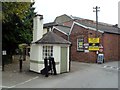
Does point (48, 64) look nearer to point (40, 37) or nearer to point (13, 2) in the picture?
point (40, 37)

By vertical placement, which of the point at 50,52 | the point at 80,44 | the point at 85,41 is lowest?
the point at 50,52

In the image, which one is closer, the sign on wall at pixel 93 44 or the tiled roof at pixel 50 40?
the tiled roof at pixel 50 40

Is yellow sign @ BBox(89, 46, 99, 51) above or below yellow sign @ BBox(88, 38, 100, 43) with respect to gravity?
below

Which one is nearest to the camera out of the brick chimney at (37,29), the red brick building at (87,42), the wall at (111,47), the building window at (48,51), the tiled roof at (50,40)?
the tiled roof at (50,40)

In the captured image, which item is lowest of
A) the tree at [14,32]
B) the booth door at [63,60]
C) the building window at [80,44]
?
the booth door at [63,60]

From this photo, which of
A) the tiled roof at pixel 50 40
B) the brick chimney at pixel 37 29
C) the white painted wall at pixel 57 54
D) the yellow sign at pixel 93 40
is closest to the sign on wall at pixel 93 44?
the yellow sign at pixel 93 40

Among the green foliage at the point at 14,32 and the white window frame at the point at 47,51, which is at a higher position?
the green foliage at the point at 14,32

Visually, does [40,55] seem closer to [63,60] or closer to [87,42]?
[63,60]

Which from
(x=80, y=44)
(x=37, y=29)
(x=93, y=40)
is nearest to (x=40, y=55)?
(x=37, y=29)

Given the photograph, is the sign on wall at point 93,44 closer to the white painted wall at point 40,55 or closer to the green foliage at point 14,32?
the green foliage at point 14,32

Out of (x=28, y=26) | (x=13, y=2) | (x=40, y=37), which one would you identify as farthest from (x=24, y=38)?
(x=13, y=2)

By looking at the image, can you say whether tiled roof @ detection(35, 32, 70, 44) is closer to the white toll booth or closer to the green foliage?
the white toll booth

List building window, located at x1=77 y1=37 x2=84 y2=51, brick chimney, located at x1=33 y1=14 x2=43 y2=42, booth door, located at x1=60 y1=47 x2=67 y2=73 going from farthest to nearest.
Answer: building window, located at x1=77 y1=37 x2=84 y2=51 → brick chimney, located at x1=33 y1=14 x2=43 y2=42 → booth door, located at x1=60 y1=47 x2=67 y2=73

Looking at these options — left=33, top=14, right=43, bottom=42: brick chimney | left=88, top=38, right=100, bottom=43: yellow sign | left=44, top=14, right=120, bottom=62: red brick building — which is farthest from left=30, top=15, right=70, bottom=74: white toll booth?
left=44, top=14, right=120, bottom=62: red brick building
